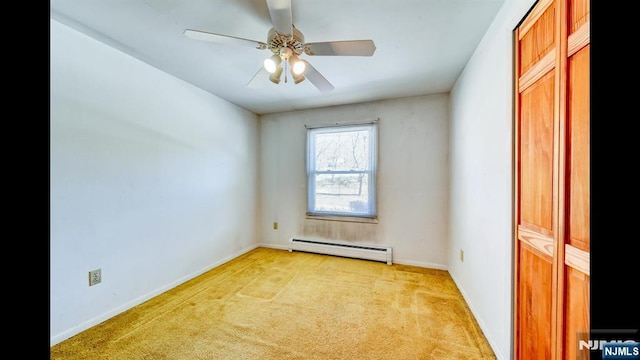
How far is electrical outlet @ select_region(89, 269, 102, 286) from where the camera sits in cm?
188

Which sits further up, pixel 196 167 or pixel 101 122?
pixel 101 122

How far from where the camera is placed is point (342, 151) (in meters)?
3.57

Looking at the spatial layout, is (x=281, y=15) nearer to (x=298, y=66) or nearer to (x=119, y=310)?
(x=298, y=66)

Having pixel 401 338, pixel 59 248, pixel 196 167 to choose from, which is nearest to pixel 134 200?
pixel 59 248

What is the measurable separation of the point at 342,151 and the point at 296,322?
7.70ft

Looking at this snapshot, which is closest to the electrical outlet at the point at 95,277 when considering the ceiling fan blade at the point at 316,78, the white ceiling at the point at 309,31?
the white ceiling at the point at 309,31

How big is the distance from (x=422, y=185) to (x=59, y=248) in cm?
357

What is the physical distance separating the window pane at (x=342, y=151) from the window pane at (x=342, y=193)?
14 cm

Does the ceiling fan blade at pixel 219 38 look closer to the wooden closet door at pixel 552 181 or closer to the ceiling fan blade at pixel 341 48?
the ceiling fan blade at pixel 341 48

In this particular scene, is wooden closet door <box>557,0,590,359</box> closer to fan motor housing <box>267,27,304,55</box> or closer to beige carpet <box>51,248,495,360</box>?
beige carpet <box>51,248,495,360</box>

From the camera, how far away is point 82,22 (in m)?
1.70

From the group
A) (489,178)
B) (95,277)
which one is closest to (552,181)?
(489,178)

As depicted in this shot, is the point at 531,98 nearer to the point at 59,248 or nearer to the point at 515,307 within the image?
the point at 515,307

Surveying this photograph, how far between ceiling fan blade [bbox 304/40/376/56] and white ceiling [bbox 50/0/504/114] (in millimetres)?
222
